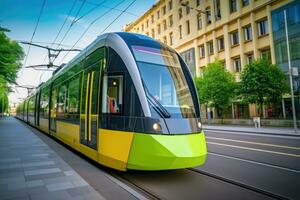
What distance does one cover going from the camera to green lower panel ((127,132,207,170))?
4.72 metres

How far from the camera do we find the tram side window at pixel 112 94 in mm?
5547

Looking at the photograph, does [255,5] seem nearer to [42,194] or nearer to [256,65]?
[256,65]

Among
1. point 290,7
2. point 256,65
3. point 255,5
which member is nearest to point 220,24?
point 255,5

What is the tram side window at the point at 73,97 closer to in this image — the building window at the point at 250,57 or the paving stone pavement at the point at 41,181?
the paving stone pavement at the point at 41,181

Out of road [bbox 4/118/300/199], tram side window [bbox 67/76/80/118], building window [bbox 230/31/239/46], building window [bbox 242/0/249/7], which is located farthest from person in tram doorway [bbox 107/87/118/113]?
building window [bbox 242/0/249/7]

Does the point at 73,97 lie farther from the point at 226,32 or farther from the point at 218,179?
the point at 226,32

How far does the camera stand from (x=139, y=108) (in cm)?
510

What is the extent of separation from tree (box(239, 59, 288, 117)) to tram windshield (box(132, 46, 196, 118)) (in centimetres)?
1667

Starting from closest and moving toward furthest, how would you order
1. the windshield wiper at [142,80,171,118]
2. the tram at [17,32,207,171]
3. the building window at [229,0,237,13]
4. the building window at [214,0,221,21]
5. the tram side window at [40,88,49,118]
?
the tram at [17,32,207,171], the windshield wiper at [142,80,171,118], the tram side window at [40,88,49,118], the building window at [229,0,237,13], the building window at [214,0,221,21]

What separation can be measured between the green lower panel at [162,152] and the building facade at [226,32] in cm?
1845

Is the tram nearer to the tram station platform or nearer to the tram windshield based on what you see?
the tram windshield

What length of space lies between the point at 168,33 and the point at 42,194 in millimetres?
40956

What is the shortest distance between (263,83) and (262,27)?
9.72 meters

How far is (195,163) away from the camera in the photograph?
196 inches
